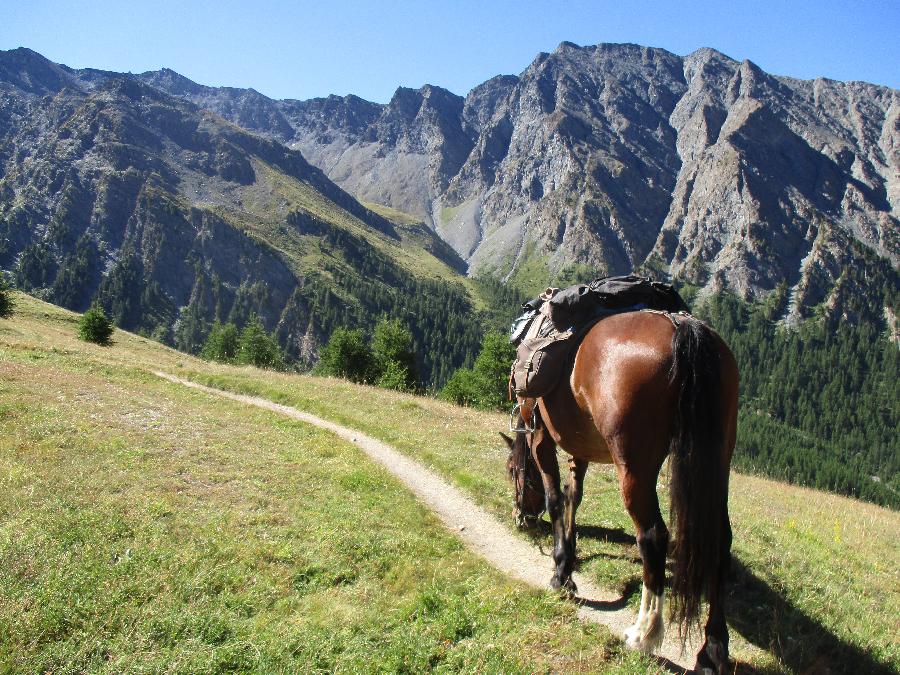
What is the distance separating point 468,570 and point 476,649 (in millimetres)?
2336

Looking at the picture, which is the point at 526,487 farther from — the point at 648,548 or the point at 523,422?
the point at 648,548

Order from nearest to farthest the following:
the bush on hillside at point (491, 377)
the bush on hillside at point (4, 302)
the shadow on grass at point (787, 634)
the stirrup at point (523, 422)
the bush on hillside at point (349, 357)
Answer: the shadow on grass at point (787, 634)
the stirrup at point (523, 422)
the bush on hillside at point (4, 302)
the bush on hillside at point (491, 377)
the bush on hillside at point (349, 357)

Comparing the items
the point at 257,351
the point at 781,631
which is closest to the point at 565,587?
the point at 781,631

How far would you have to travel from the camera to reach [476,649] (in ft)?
17.6

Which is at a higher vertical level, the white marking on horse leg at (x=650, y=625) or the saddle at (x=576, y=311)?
the saddle at (x=576, y=311)

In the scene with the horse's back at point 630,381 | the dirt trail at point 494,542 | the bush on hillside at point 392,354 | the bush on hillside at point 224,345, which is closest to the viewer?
the horse's back at point 630,381

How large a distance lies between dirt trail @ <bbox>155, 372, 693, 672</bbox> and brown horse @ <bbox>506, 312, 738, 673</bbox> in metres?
0.90

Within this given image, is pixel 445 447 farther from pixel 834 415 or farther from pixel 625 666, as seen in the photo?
pixel 834 415

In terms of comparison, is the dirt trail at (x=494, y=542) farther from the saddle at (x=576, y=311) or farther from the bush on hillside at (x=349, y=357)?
the bush on hillside at (x=349, y=357)

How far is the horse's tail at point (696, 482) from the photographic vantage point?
4930 mm

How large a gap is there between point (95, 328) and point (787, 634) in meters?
55.5

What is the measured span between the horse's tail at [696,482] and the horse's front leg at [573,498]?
2470 mm

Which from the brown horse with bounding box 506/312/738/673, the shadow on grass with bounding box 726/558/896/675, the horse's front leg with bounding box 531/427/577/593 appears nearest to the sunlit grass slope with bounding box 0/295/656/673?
the horse's front leg with bounding box 531/427/577/593

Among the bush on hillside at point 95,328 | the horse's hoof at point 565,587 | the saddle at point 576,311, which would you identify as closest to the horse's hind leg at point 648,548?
the horse's hoof at point 565,587
